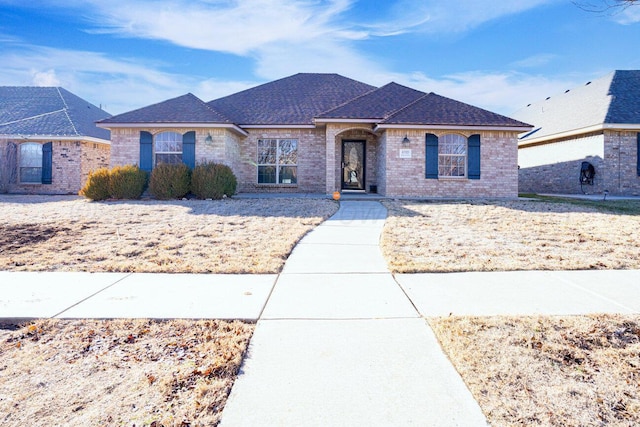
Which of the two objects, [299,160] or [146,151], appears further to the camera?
[299,160]

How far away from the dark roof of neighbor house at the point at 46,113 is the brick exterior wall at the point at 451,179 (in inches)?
600

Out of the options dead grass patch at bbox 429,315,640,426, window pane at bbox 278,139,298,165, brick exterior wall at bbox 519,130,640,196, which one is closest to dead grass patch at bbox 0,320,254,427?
dead grass patch at bbox 429,315,640,426

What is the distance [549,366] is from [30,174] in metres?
23.2

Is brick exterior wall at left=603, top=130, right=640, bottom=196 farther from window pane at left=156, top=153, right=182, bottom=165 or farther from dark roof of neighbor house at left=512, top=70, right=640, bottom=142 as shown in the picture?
window pane at left=156, top=153, right=182, bottom=165

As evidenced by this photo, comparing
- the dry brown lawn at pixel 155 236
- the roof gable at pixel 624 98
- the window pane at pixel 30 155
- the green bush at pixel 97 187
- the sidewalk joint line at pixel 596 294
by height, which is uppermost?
the roof gable at pixel 624 98

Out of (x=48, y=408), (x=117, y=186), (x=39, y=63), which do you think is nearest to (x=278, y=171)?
(x=117, y=186)

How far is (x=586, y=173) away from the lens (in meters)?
18.0

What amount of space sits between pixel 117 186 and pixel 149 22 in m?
5.82

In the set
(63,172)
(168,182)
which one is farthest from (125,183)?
(63,172)

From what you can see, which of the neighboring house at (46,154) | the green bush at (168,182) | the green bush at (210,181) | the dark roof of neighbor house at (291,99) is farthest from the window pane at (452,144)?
the neighboring house at (46,154)

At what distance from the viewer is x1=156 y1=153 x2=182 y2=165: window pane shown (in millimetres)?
16000

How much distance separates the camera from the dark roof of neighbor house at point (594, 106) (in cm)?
1722

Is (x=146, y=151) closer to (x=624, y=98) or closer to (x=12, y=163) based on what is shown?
(x=12, y=163)

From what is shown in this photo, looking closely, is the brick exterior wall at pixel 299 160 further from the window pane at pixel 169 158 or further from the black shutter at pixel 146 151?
the black shutter at pixel 146 151
